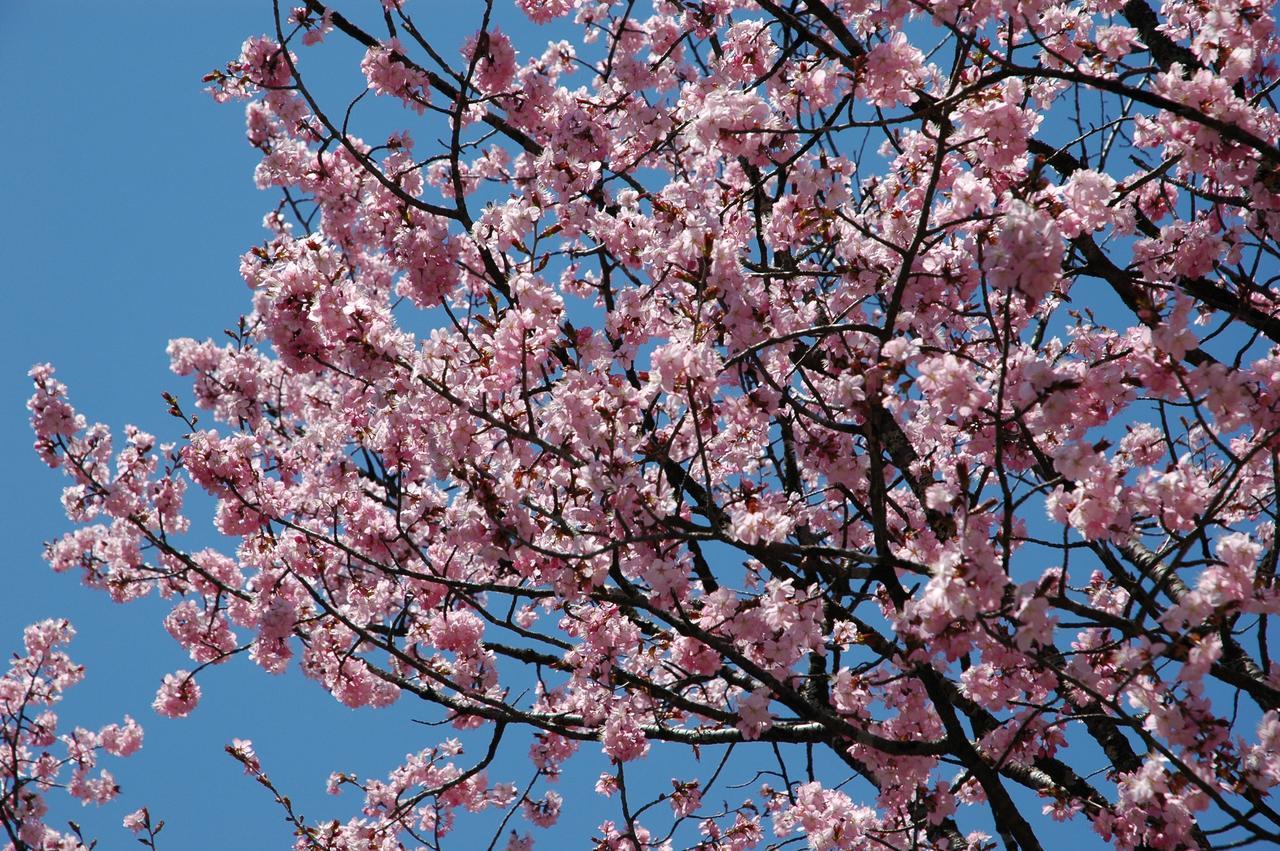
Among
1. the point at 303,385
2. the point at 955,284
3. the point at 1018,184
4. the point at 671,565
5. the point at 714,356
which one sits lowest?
the point at 671,565

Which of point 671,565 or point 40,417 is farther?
point 40,417

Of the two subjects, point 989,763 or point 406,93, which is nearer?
point 989,763

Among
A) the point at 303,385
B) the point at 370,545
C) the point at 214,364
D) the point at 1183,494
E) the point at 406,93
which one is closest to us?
the point at 1183,494

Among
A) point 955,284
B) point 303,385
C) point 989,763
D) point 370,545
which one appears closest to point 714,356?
point 955,284

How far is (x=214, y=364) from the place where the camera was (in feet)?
29.5

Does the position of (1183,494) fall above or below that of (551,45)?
A: below

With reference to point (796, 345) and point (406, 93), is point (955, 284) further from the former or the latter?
point (406, 93)

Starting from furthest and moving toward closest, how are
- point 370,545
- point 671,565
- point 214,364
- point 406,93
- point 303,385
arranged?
point 303,385 < point 214,364 < point 370,545 < point 406,93 < point 671,565

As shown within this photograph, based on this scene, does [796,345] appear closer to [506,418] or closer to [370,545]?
[506,418]

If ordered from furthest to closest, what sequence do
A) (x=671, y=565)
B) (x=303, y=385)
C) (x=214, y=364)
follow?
(x=303, y=385), (x=214, y=364), (x=671, y=565)

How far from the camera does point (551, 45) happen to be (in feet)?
23.5

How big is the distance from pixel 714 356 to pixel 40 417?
6186 mm

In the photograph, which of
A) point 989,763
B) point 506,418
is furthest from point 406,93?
point 989,763

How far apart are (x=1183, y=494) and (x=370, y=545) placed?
17.0 ft
